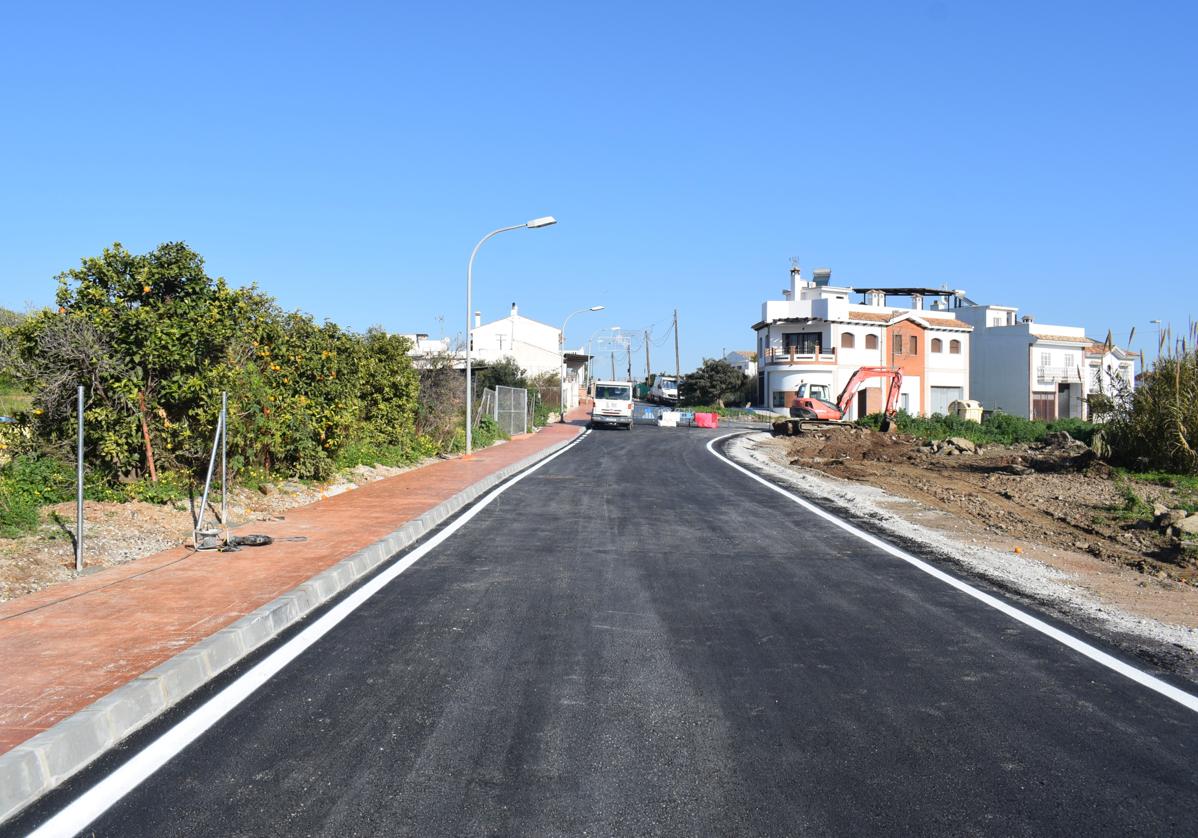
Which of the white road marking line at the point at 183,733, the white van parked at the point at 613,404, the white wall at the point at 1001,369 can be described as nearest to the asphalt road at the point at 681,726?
the white road marking line at the point at 183,733

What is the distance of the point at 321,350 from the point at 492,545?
6.64 m

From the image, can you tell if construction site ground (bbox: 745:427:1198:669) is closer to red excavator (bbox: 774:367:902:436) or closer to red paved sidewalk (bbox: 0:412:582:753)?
red paved sidewalk (bbox: 0:412:582:753)

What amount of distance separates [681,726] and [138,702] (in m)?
2.86

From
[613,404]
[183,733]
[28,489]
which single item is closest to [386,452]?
[28,489]

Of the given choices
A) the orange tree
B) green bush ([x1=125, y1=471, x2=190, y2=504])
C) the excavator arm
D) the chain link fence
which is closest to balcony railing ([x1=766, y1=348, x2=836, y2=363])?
the excavator arm

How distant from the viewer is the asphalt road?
3895 mm

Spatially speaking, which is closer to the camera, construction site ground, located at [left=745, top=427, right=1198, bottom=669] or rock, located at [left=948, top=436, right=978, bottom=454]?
construction site ground, located at [left=745, top=427, right=1198, bottom=669]

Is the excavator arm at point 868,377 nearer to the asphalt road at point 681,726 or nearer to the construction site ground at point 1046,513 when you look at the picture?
the construction site ground at point 1046,513

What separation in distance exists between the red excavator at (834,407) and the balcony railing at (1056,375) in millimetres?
31769

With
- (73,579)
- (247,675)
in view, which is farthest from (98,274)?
(247,675)

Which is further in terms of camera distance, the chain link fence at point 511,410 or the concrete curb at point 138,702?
the chain link fence at point 511,410

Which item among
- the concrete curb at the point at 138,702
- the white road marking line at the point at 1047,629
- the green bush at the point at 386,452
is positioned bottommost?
the white road marking line at the point at 1047,629

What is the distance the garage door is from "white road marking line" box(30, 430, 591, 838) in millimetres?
66703

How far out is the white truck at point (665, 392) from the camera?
82.4 meters
